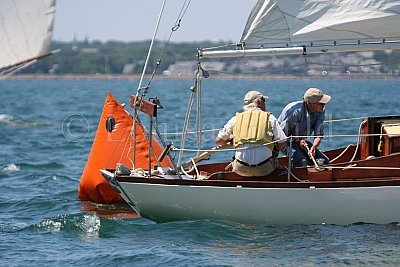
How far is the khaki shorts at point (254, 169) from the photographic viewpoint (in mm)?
10422

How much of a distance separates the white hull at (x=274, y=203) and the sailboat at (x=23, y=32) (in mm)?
1832

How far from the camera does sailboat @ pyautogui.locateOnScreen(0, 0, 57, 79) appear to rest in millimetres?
9711

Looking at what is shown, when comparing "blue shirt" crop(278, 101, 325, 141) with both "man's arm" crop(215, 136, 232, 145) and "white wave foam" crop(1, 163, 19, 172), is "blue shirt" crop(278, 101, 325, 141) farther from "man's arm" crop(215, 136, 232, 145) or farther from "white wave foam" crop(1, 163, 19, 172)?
"white wave foam" crop(1, 163, 19, 172)

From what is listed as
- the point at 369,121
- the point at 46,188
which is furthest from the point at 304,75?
the point at 46,188

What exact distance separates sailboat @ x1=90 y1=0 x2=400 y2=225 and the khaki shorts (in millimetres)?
65

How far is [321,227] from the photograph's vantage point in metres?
10.3

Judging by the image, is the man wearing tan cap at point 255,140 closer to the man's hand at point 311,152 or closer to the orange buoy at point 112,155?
the man's hand at point 311,152

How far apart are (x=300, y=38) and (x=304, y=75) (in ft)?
3.48

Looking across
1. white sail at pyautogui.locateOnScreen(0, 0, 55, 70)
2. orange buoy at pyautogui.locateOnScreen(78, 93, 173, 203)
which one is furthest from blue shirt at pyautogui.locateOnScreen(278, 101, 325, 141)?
white sail at pyautogui.locateOnScreen(0, 0, 55, 70)

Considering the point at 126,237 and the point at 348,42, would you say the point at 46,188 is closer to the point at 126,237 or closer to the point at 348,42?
the point at 126,237

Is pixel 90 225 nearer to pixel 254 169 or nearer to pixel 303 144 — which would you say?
pixel 254 169

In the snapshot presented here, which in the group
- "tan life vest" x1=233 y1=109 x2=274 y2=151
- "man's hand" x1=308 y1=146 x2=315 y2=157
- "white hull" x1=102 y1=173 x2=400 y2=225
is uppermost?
"tan life vest" x1=233 y1=109 x2=274 y2=151

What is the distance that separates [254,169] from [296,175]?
51 cm

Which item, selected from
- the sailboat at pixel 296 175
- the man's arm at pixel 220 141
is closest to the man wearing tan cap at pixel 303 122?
the sailboat at pixel 296 175
